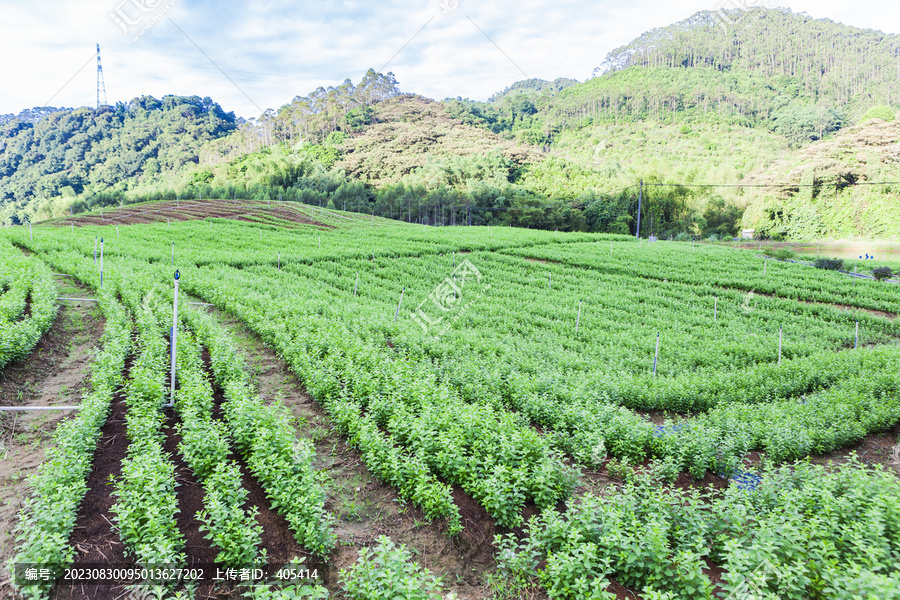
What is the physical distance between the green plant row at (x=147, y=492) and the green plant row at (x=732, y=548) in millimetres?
3764

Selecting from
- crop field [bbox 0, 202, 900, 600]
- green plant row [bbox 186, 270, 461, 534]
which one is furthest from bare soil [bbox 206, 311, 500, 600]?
green plant row [bbox 186, 270, 461, 534]

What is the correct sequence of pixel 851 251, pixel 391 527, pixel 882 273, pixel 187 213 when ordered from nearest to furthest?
pixel 391 527 < pixel 882 273 < pixel 851 251 < pixel 187 213

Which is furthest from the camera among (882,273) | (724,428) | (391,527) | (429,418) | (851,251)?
(851,251)

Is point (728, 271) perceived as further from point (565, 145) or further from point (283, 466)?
point (565, 145)

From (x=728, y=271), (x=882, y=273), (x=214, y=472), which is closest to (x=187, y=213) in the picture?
(x=728, y=271)

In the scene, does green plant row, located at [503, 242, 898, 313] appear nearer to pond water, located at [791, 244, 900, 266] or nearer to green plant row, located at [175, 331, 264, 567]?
pond water, located at [791, 244, 900, 266]

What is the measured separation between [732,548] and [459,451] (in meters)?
3.66

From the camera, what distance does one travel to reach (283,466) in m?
6.42

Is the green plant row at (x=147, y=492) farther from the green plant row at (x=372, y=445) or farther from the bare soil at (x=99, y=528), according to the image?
the green plant row at (x=372, y=445)

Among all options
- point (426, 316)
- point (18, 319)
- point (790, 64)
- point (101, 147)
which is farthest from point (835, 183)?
point (101, 147)

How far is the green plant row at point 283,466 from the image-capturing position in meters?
5.62

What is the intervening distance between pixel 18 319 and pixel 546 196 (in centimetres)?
7522

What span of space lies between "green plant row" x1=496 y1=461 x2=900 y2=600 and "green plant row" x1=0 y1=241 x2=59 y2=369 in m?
11.4

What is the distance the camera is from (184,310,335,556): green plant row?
18.5 feet
